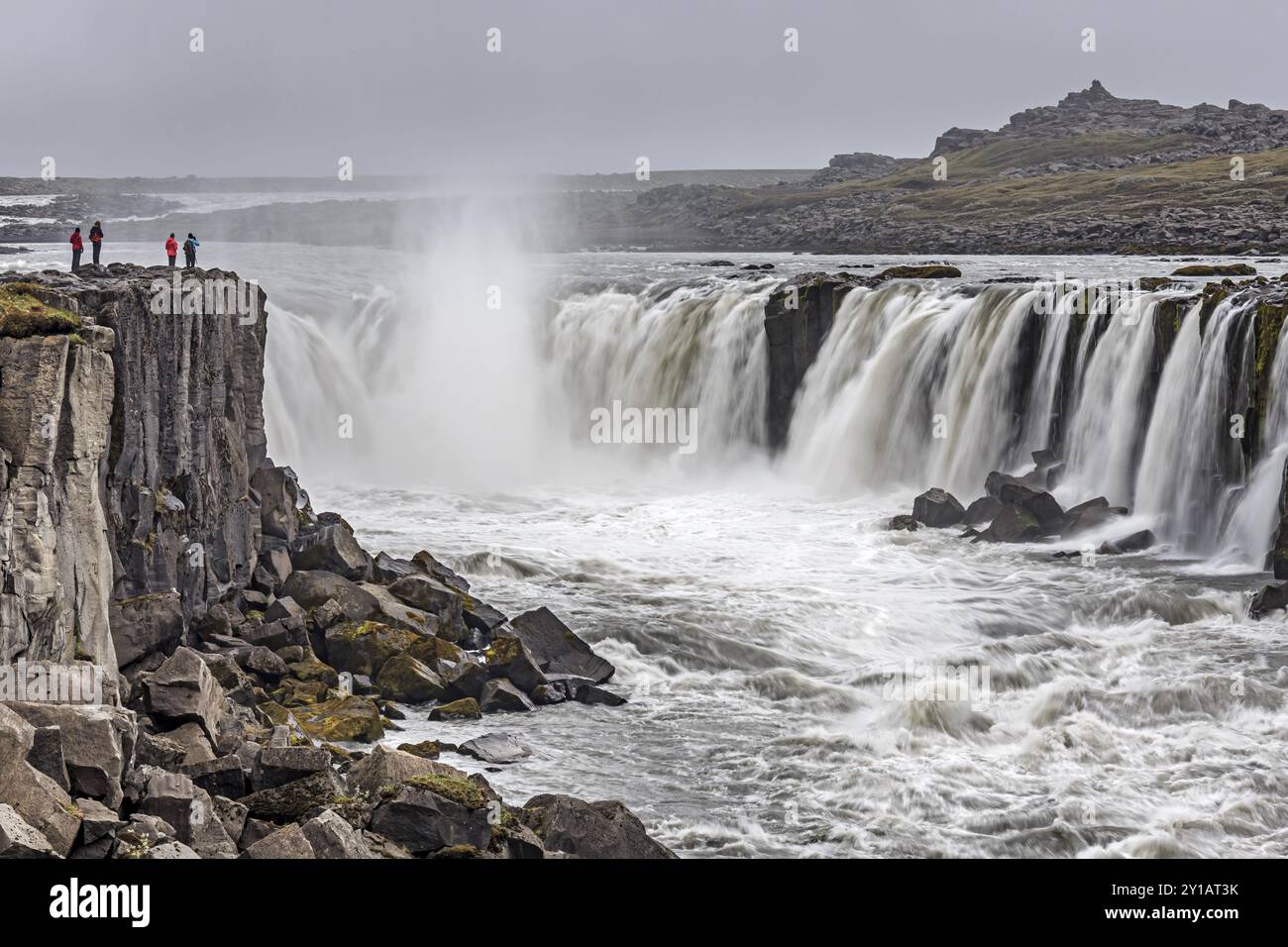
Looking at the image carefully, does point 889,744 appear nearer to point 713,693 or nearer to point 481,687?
point 713,693

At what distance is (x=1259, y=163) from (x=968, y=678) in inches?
3266

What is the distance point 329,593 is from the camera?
85.0ft

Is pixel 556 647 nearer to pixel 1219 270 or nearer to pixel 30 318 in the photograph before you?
pixel 30 318

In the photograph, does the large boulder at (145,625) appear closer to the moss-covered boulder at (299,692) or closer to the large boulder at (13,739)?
the moss-covered boulder at (299,692)

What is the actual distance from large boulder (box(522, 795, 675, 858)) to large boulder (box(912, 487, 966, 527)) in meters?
20.8

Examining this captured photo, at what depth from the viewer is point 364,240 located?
102 meters

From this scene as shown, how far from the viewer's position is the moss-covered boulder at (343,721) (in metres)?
21.2

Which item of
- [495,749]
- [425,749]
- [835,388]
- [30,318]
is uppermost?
[30,318]

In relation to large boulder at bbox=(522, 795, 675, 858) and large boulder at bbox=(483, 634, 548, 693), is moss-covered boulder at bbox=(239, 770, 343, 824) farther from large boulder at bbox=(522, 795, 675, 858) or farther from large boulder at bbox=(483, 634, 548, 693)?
large boulder at bbox=(483, 634, 548, 693)

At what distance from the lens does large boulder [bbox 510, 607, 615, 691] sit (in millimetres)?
24875

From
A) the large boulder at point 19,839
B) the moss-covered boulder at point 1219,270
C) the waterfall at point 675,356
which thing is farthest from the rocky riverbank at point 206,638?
the moss-covered boulder at point 1219,270

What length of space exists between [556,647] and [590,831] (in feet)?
28.1

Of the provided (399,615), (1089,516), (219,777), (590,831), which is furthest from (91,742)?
(1089,516)
